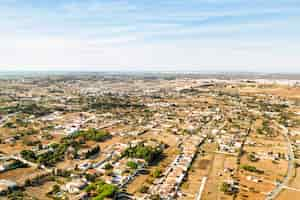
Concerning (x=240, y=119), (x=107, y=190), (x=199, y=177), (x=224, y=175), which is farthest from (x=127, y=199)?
(x=240, y=119)

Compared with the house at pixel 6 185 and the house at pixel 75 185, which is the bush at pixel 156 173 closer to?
the house at pixel 75 185

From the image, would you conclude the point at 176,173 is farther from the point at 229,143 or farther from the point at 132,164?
the point at 229,143

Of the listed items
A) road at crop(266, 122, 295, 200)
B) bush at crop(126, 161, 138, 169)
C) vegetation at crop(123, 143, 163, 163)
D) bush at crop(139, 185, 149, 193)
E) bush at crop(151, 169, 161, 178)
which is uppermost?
vegetation at crop(123, 143, 163, 163)

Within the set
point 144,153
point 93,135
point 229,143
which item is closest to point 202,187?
point 144,153

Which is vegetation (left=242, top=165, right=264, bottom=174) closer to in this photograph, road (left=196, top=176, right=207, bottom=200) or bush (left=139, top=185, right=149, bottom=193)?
road (left=196, top=176, right=207, bottom=200)

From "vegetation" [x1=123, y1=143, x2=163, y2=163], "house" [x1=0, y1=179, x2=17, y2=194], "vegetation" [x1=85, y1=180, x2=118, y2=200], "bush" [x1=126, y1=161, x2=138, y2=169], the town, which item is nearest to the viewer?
"vegetation" [x1=85, y1=180, x2=118, y2=200]

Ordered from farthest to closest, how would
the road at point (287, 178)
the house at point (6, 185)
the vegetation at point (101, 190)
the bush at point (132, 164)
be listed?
the bush at point (132, 164), the road at point (287, 178), the house at point (6, 185), the vegetation at point (101, 190)

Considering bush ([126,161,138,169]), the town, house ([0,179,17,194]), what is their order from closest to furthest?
house ([0,179,17,194]), the town, bush ([126,161,138,169])

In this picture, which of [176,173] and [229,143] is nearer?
[176,173]

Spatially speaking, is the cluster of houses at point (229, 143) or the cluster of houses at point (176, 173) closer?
the cluster of houses at point (176, 173)

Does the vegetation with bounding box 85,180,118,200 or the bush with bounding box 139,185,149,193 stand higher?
the vegetation with bounding box 85,180,118,200

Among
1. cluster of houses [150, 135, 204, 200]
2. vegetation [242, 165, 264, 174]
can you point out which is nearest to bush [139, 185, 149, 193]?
cluster of houses [150, 135, 204, 200]

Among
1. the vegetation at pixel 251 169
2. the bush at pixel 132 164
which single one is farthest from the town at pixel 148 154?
the vegetation at pixel 251 169
